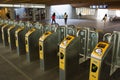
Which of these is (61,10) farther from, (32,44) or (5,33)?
(32,44)

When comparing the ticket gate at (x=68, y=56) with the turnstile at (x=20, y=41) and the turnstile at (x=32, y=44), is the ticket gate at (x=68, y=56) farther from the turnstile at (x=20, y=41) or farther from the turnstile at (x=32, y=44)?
the turnstile at (x=20, y=41)

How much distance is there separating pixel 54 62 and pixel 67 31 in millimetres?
1189

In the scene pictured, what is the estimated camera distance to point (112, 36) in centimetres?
326

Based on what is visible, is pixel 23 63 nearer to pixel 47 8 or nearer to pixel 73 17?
pixel 47 8

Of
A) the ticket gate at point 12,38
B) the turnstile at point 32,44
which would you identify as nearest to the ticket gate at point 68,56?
the turnstile at point 32,44

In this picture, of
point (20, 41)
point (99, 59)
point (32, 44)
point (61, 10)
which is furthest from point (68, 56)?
point (61, 10)

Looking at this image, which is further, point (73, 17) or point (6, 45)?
point (73, 17)

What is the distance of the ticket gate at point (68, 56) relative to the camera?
109 inches

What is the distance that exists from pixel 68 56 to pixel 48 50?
0.81 m

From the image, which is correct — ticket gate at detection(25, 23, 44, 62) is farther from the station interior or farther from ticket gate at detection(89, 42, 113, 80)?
ticket gate at detection(89, 42, 113, 80)

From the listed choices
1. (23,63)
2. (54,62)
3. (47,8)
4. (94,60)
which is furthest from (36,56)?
(47,8)

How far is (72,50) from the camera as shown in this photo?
2945mm

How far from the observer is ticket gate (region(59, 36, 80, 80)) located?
2.77 m

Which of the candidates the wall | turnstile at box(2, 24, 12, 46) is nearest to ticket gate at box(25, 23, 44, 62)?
turnstile at box(2, 24, 12, 46)
